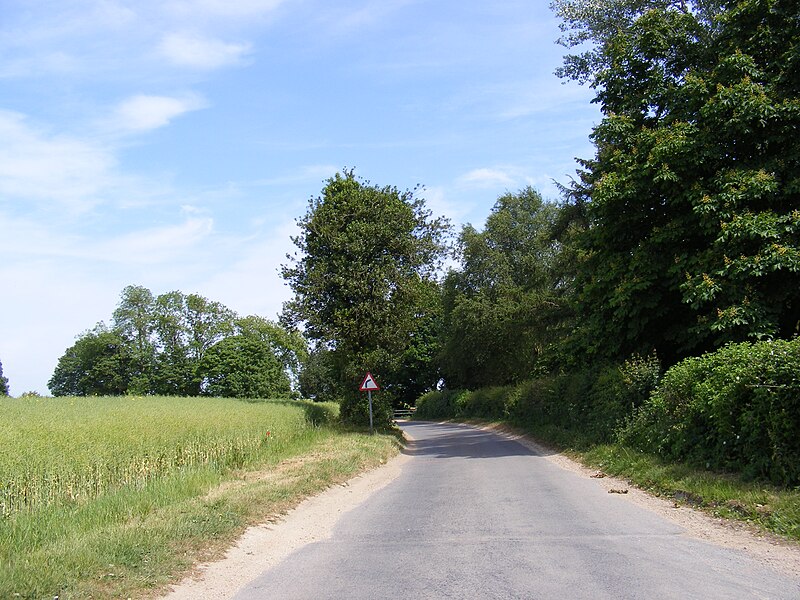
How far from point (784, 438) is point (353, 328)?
1941cm

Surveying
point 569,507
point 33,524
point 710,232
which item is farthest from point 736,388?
point 33,524

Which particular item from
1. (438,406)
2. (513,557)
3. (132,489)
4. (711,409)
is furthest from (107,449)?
(438,406)

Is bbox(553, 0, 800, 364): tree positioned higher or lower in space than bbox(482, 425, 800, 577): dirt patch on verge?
higher

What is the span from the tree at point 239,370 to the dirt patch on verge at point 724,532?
2736 inches

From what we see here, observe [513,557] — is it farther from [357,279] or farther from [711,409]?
[357,279]

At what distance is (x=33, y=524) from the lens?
822 cm

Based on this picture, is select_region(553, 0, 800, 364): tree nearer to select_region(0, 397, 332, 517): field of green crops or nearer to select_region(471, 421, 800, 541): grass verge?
select_region(471, 421, 800, 541): grass verge

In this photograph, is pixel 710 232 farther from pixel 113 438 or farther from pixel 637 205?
pixel 113 438

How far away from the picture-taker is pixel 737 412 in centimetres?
1126

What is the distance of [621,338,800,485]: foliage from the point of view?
9.88 metres

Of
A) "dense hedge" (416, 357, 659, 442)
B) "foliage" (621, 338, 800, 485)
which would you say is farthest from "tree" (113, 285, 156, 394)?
"foliage" (621, 338, 800, 485)

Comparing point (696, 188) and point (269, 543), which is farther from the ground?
point (696, 188)

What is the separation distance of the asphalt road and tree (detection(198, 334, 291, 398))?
69.6 metres

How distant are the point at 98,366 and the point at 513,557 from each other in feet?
278
